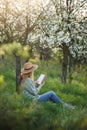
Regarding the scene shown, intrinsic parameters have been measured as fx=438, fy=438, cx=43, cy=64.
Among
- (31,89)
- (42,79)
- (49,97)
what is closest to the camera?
(31,89)

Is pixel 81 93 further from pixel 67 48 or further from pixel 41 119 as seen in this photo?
pixel 41 119

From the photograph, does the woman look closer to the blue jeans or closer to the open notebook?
the blue jeans

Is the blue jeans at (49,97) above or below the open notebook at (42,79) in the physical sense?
below

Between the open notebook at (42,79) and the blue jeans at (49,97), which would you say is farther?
the open notebook at (42,79)

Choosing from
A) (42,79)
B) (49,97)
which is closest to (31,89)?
(49,97)

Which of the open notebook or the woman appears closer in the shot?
the woman

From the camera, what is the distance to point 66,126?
4.09m

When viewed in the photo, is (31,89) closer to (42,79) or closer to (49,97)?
(49,97)

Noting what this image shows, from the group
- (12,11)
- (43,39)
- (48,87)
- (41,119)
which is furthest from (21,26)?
(41,119)

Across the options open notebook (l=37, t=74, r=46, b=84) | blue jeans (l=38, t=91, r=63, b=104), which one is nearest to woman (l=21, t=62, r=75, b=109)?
blue jeans (l=38, t=91, r=63, b=104)

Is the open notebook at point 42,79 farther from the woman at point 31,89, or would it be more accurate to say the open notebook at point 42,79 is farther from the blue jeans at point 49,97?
the blue jeans at point 49,97

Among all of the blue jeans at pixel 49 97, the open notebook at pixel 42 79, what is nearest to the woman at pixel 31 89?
the blue jeans at pixel 49 97

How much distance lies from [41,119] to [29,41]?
45.3 feet

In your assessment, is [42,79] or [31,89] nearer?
[31,89]
